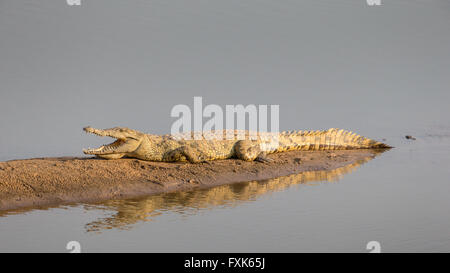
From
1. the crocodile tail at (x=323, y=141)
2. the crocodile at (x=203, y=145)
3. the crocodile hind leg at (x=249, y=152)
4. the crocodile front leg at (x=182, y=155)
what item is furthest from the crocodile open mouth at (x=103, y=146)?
the crocodile tail at (x=323, y=141)

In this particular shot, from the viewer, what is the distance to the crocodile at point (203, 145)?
9.53m

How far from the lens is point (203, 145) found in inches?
398

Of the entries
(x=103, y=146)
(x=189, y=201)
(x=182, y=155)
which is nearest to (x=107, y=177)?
(x=103, y=146)

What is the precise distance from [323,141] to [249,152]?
7.73 feet

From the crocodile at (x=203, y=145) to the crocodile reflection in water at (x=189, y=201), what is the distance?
3.56 ft

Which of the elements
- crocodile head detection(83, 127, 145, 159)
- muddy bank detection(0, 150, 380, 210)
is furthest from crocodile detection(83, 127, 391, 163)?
muddy bank detection(0, 150, 380, 210)

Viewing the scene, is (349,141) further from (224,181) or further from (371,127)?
(224,181)

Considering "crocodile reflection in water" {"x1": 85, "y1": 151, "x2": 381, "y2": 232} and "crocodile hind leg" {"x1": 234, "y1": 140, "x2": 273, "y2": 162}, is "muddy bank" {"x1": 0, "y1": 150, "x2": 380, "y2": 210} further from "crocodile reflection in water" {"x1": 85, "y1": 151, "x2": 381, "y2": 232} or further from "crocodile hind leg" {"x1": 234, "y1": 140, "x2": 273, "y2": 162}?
"crocodile reflection in water" {"x1": 85, "y1": 151, "x2": 381, "y2": 232}

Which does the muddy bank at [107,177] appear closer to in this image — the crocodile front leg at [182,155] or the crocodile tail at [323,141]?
the crocodile front leg at [182,155]

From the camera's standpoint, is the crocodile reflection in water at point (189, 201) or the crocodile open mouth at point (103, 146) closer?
the crocodile reflection in water at point (189, 201)

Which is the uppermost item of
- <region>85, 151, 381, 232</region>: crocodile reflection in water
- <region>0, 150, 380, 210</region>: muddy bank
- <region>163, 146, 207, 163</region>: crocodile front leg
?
<region>163, 146, 207, 163</region>: crocodile front leg

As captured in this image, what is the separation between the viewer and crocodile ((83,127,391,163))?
953cm

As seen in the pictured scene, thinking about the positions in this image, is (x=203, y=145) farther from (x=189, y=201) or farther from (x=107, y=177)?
(x=189, y=201)
